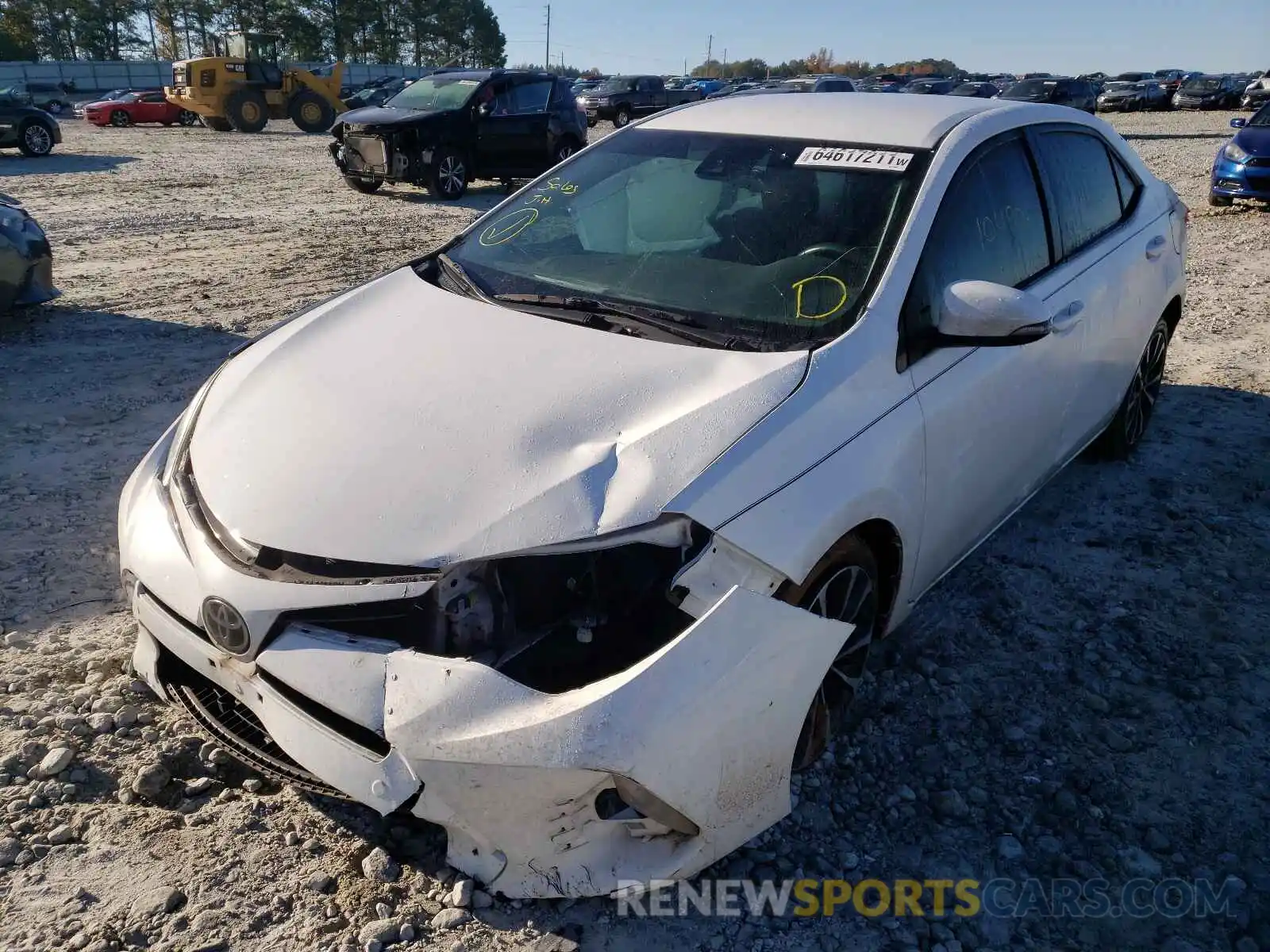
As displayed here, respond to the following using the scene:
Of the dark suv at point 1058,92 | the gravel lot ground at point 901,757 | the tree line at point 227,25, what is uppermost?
the tree line at point 227,25

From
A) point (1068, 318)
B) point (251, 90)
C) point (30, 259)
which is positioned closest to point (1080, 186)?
point (1068, 318)

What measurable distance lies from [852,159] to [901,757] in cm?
184

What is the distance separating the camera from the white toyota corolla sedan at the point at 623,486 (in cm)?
203

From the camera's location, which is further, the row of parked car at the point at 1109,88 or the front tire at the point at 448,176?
the row of parked car at the point at 1109,88

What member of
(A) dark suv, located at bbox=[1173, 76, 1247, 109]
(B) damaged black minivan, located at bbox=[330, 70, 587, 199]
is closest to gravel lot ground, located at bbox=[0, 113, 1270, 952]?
(B) damaged black minivan, located at bbox=[330, 70, 587, 199]

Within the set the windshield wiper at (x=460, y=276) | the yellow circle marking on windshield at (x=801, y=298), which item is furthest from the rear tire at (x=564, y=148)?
the yellow circle marking on windshield at (x=801, y=298)

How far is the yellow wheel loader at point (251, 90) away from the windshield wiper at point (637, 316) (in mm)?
26218

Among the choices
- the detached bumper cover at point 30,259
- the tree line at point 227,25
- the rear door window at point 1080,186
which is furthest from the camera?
the tree line at point 227,25

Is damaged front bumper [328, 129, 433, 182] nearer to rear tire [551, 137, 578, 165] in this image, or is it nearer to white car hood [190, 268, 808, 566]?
rear tire [551, 137, 578, 165]

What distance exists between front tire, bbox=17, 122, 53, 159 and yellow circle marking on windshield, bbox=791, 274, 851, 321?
822 inches

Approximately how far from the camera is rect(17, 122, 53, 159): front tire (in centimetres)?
1878

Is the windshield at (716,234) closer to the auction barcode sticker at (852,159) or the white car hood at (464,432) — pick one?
the auction barcode sticker at (852,159)

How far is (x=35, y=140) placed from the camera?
62.2ft

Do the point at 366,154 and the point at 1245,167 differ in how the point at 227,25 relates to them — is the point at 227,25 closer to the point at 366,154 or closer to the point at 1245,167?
the point at 366,154
